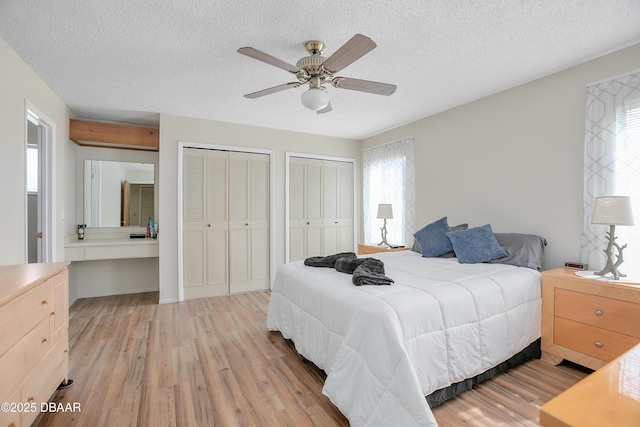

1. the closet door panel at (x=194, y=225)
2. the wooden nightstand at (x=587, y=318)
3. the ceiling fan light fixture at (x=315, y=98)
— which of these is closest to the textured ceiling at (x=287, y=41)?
the ceiling fan light fixture at (x=315, y=98)

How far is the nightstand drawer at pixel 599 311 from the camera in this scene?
192 cm

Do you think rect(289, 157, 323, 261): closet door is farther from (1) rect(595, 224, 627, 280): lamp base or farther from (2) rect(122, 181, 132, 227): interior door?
(1) rect(595, 224, 627, 280): lamp base

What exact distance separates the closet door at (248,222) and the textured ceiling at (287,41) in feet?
3.92

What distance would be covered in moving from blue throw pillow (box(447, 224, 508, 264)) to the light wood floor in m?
0.90

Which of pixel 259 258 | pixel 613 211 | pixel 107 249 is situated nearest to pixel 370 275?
pixel 613 211

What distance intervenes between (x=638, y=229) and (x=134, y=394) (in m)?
3.80

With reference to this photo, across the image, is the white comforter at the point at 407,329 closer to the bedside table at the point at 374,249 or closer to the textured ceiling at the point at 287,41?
the bedside table at the point at 374,249

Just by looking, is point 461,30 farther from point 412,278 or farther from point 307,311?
point 307,311

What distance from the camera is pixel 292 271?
2652 mm

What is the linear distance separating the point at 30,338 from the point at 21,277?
320 mm

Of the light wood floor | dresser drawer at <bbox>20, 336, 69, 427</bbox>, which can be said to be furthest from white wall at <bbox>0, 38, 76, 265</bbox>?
the light wood floor

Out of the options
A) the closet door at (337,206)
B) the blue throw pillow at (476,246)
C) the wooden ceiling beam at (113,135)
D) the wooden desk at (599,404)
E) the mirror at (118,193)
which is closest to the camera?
the wooden desk at (599,404)

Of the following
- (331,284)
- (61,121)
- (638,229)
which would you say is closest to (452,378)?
(331,284)

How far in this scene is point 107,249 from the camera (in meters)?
3.70
